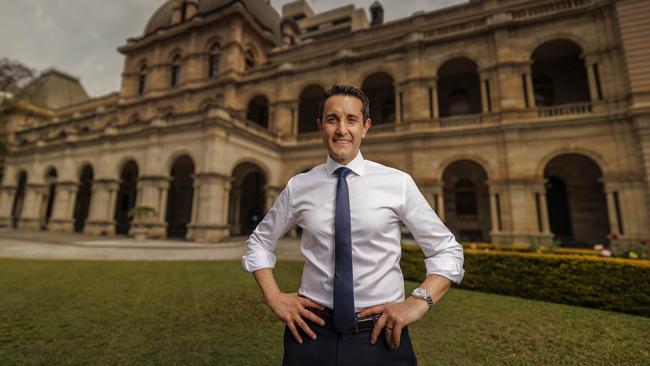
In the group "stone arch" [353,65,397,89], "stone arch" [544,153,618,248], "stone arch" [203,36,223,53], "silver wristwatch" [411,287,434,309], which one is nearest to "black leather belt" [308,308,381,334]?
"silver wristwatch" [411,287,434,309]

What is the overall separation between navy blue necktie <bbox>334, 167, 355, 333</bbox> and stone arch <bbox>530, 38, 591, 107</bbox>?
1983cm

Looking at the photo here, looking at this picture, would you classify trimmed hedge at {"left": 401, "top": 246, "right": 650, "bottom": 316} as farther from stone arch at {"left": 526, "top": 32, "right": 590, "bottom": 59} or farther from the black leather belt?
stone arch at {"left": 526, "top": 32, "right": 590, "bottom": 59}

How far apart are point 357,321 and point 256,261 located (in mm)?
646

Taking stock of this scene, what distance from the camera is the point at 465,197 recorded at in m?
17.7

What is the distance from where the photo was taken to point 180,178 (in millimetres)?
22906

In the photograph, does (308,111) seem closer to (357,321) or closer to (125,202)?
(125,202)

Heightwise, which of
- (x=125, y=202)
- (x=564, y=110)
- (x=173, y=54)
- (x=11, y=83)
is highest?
(x=173, y=54)

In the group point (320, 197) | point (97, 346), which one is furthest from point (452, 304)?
point (97, 346)

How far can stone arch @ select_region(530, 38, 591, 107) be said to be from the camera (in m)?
16.2

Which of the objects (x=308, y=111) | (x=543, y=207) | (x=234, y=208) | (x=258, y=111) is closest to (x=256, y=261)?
(x=543, y=207)

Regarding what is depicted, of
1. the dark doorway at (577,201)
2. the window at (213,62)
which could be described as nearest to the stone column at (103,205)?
the window at (213,62)

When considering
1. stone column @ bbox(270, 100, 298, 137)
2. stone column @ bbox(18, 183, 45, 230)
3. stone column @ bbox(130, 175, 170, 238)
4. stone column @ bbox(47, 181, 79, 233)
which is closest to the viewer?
stone column @ bbox(130, 175, 170, 238)

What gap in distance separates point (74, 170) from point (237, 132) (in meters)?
14.0

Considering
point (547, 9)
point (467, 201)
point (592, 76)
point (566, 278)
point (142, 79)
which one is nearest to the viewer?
point (566, 278)
